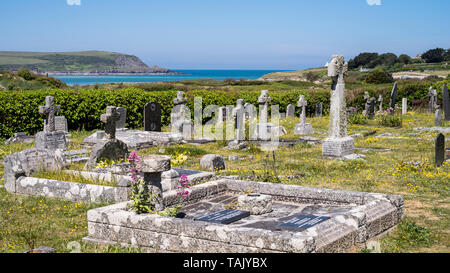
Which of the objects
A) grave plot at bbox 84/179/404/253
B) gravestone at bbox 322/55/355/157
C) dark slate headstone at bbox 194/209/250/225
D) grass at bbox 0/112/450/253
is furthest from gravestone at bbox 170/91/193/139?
dark slate headstone at bbox 194/209/250/225

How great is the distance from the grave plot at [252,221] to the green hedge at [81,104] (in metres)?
14.0

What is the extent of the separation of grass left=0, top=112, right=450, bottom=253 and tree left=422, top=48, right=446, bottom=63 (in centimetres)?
8084

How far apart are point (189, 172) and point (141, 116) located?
45.2ft

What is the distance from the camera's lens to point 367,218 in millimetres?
6926

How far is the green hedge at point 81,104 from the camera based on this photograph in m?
20.3

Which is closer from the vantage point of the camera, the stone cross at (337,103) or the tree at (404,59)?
the stone cross at (337,103)

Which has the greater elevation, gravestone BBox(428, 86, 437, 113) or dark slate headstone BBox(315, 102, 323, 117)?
gravestone BBox(428, 86, 437, 113)

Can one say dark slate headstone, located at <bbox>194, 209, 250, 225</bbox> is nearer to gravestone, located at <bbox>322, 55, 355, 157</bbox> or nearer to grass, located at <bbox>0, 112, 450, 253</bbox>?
Result: grass, located at <bbox>0, 112, 450, 253</bbox>

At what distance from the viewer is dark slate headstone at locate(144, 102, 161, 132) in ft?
63.8

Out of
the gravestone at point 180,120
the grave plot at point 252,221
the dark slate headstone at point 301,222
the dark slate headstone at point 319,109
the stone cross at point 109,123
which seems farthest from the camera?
the dark slate headstone at point 319,109

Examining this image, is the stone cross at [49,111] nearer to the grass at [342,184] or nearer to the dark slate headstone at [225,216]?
the grass at [342,184]

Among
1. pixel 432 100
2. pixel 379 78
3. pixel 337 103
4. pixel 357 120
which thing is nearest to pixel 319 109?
pixel 357 120

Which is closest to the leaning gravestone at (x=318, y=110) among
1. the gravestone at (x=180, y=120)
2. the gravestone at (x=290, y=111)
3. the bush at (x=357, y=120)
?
the gravestone at (x=290, y=111)
